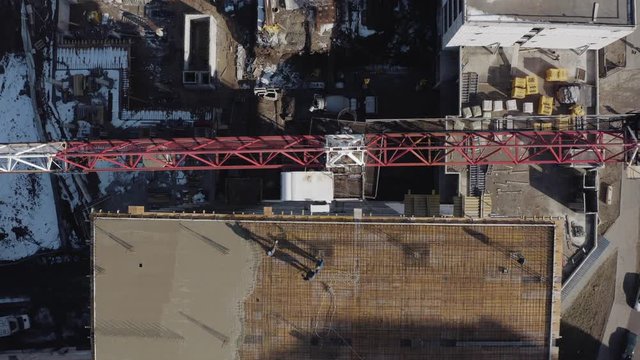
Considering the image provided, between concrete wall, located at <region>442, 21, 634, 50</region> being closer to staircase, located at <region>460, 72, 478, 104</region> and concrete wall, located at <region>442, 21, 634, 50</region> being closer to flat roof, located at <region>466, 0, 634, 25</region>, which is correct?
flat roof, located at <region>466, 0, 634, 25</region>

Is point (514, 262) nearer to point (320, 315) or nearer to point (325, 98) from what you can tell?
point (320, 315)

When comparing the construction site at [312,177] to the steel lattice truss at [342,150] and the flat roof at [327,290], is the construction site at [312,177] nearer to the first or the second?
the flat roof at [327,290]

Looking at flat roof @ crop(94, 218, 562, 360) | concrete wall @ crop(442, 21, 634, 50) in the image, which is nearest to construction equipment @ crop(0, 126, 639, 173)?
flat roof @ crop(94, 218, 562, 360)

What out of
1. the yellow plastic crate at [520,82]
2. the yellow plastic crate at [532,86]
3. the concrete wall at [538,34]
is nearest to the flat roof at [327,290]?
the yellow plastic crate at [532,86]

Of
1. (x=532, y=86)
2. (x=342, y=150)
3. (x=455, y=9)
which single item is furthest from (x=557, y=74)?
(x=342, y=150)

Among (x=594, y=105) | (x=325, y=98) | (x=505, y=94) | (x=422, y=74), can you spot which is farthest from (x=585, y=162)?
(x=325, y=98)

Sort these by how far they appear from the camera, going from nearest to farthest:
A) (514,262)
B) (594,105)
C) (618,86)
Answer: (514,262), (594,105), (618,86)
